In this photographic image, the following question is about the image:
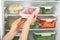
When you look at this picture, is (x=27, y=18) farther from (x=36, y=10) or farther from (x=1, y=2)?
(x=1, y=2)

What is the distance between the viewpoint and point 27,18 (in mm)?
2281

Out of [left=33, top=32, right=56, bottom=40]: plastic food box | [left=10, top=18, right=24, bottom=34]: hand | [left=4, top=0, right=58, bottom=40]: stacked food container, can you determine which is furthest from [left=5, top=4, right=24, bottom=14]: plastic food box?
[left=33, top=32, right=56, bottom=40]: plastic food box

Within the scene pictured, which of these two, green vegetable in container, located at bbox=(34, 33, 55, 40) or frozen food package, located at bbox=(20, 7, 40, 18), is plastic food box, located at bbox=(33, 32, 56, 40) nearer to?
green vegetable in container, located at bbox=(34, 33, 55, 40)

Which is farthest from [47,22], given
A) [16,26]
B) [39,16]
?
[16,26]

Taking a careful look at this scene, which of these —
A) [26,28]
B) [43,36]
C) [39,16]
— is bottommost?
[43,36]

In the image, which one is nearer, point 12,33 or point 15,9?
point 12,33

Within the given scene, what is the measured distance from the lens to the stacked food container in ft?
7.72

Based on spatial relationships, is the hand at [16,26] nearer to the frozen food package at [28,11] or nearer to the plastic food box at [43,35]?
the frozen food package at [28,11]

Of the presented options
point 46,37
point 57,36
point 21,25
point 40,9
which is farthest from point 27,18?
point 57,36

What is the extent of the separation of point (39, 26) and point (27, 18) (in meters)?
0.31

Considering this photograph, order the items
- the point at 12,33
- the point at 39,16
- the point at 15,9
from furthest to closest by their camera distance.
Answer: the point at 39,16 < the point at 15,9 < the point at 12,33

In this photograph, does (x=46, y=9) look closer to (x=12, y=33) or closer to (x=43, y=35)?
(x=43, y=35)

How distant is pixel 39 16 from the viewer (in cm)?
254

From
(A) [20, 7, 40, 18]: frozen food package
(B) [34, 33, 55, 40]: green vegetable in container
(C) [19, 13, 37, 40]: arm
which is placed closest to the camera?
(C) [19, 13, 37, 40]: arm
